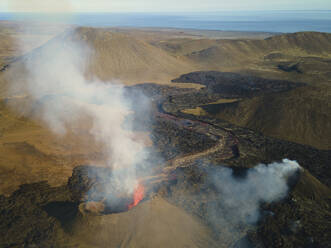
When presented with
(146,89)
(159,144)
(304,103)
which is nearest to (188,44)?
(146,89)

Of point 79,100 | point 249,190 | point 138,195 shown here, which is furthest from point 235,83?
point 138,195

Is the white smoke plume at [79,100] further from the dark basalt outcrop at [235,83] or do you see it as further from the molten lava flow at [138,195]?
the dark basalt outcrop at [235,83]

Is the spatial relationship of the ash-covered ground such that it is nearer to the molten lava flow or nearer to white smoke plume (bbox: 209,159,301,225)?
white smoke plume (bbox: 209,159,301,225)

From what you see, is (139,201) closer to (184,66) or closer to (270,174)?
(270,174)

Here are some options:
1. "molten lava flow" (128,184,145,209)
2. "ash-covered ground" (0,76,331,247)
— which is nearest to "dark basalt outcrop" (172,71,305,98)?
"ash-covered ground" (0,76,331,247)

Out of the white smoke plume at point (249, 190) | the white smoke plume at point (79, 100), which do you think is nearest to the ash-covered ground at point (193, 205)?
the white smoke plume at point (249, 190)
